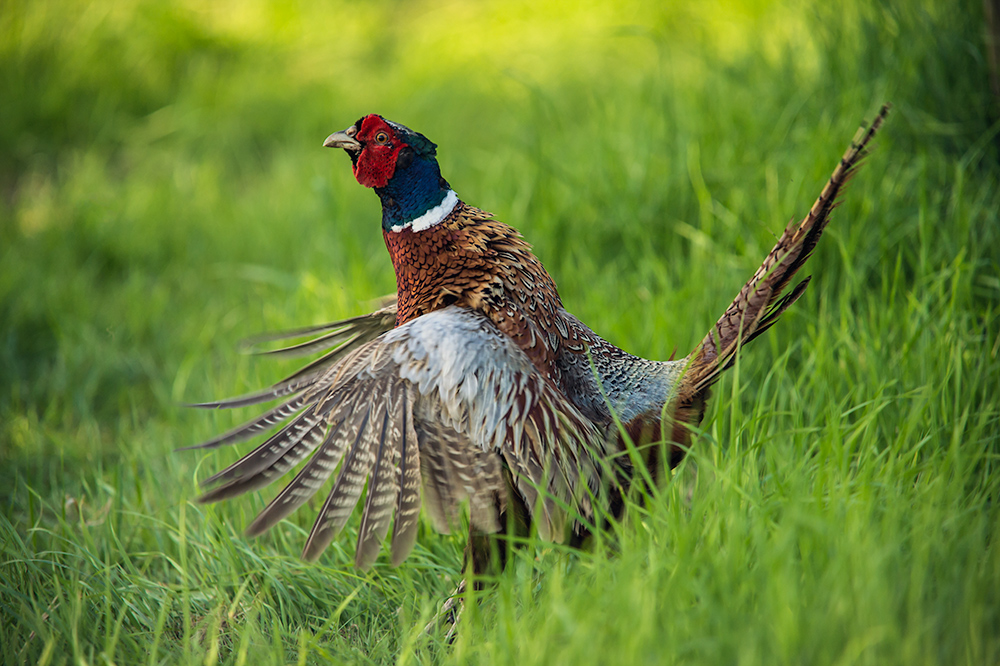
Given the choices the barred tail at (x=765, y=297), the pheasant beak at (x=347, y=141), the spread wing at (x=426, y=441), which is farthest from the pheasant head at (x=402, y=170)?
the barred tail at (x=765, y=297)

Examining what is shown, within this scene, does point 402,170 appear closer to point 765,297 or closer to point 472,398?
point 472,398

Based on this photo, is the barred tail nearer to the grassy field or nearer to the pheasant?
the pheasant

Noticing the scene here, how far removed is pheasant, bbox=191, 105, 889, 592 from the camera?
1.86 metres

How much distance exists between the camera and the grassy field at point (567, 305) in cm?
163

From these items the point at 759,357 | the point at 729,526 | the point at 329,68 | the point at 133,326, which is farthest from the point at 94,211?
the point at 729,526

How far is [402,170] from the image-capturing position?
2.25m

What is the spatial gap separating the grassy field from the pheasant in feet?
0.57

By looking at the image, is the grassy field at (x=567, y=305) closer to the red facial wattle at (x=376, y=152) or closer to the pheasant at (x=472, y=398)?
the pheasant at (x=472, y=398)

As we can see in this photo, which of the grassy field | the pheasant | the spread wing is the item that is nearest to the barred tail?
the pheasant

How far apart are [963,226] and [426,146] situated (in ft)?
7.04

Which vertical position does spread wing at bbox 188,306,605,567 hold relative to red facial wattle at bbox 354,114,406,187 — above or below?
below

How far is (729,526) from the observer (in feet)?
5.58

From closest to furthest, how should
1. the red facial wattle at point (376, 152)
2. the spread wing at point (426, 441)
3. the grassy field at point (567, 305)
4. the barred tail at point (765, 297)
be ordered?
the grassy field at point (567, 305), the spread wing at point (426, 441), the barred tail at point (765, 297), the red facial wattle at point (376, 152)

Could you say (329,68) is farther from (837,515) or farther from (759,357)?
(837,515)
